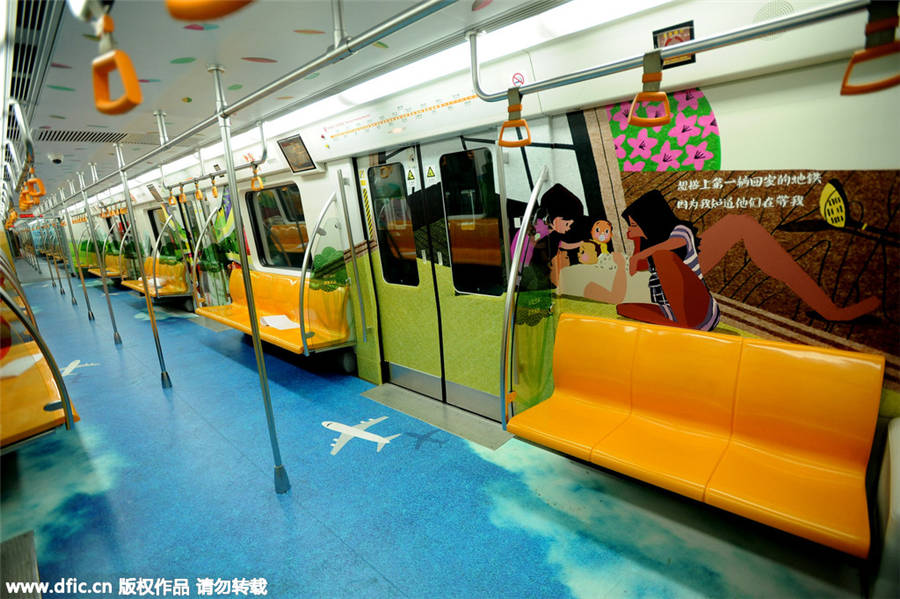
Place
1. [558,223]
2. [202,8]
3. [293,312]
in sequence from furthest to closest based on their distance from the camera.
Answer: [293,312] → [558,223] → [202,8]

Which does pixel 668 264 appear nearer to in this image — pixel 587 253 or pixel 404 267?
pixel 587 253

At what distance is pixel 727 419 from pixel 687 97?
5.69 feet

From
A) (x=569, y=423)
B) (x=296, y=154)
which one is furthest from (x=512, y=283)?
(x=296, y=154)

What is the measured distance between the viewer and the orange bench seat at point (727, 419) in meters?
1.98

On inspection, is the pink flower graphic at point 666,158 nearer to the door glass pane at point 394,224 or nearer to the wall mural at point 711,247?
the wall mural at point 711,247

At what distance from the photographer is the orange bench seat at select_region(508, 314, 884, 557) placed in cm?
198

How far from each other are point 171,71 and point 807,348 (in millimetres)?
3945

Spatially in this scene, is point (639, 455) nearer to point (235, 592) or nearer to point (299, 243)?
point (235, 592)

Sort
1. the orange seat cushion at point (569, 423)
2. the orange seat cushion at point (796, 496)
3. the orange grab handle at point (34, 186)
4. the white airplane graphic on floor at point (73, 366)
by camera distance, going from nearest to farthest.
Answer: the orange seat cushion at point (796, 496)
the orange seat cushion at point (569, 423)
the orange grab handle at point (34, 186)
the white airplane graphic on floor at point (73, 366)

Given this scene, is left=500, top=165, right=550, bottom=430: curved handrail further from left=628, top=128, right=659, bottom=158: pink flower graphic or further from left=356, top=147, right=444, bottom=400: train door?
left=356, top=147, right=444, bottom=400: train door

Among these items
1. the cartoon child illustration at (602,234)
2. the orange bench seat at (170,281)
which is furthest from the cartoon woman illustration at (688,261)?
the orange bench seat at (170,281)

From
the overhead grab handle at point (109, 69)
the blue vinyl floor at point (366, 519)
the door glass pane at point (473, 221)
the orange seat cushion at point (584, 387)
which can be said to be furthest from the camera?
the door glass pane at point (473, 221)

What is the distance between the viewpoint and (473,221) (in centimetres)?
374

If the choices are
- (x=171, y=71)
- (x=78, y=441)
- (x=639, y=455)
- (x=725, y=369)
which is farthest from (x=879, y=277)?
(x=78, y=441)
